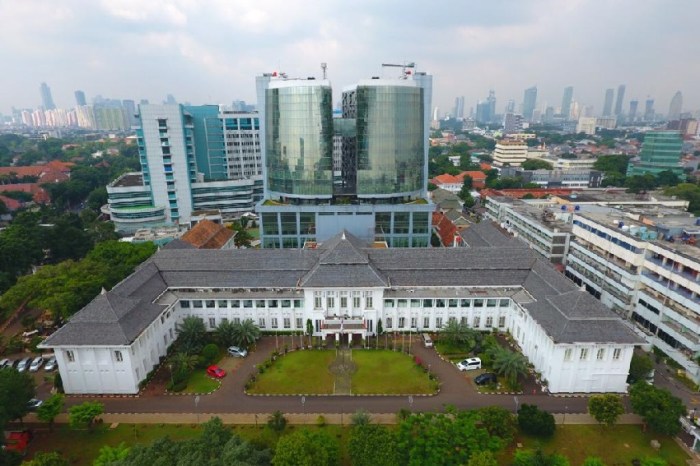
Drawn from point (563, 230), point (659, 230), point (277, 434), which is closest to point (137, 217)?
point (277, 434)

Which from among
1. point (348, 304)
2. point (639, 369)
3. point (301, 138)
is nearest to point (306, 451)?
point (348, 304)

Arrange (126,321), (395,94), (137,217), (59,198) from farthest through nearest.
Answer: (59,198) < (137,217) < (395,94) < (126,321)

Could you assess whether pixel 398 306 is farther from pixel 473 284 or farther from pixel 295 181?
pixel 295 181

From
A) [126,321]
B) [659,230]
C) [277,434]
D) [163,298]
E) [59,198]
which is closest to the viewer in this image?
[277,434]

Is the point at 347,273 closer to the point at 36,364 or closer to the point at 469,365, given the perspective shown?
the point at 469,365

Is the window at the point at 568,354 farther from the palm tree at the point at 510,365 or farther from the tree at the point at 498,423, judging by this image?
the tree at the point at 498,423

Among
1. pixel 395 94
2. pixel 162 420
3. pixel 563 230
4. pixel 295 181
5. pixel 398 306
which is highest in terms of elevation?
pixel 395 94

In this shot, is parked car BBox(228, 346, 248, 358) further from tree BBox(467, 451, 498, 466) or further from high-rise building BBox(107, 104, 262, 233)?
high-rise building BBox(107, 104, 262, 233)
